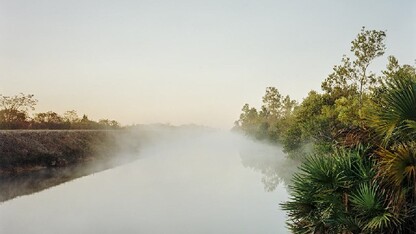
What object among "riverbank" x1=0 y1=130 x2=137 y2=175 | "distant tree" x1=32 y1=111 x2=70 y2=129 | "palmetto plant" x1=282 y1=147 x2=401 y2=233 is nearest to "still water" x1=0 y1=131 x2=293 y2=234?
"palmetto plant" x1=282 y1=147 x2=401 y2=233

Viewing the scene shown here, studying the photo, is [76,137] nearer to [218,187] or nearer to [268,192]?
[218,187]

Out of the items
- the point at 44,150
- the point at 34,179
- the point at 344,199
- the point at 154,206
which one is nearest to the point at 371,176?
the point at 344,199

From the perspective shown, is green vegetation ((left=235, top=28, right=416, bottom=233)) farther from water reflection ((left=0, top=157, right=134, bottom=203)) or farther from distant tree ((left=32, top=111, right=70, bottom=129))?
distant tree ((left=32, top=111, right=70, bottom=129))

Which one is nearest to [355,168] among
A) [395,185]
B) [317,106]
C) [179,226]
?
[395,185]

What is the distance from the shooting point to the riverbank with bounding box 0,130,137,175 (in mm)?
24375

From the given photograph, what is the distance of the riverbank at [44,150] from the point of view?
24.4m

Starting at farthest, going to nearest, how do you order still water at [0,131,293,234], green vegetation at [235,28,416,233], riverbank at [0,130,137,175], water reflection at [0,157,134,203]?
1. riverbank at [0,130,137,175]
2. water reflection at [0,157,134,203]
3. still water at [0,131,293,234]
4. green vegetation at [235,28,416,233]

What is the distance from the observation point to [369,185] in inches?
200

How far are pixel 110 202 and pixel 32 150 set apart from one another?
47.3 feet

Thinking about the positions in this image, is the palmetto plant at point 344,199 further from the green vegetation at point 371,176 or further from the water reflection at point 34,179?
the water reflection at point 34,179

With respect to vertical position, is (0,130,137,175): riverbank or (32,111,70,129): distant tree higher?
(32,111,70,129): distant tree

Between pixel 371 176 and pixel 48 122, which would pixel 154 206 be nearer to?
pixel 371 176

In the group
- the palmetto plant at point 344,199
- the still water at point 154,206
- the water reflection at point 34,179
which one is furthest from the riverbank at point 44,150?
the palmetto plant at point 344,199

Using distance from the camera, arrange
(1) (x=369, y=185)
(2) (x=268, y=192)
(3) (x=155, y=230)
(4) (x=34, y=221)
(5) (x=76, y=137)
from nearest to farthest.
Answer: (1) (x=369, y=185) → (3) (x=155, y=230) → (4) (x=34, y=221) → (2) (x=268, y=192) → (5) (x=76, y=137)
